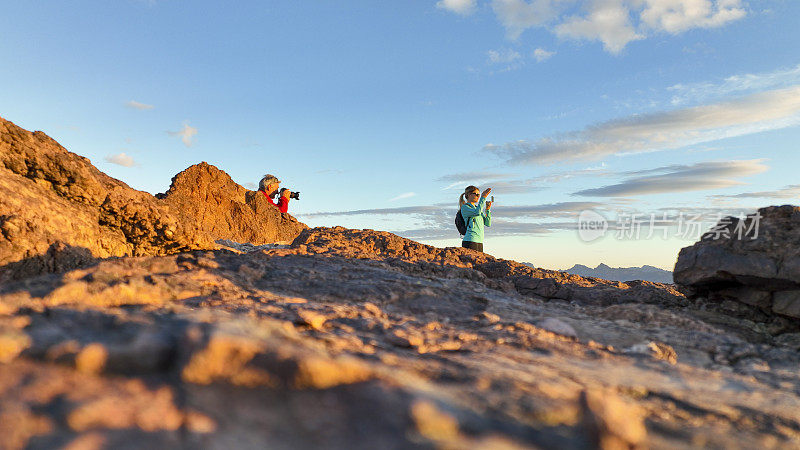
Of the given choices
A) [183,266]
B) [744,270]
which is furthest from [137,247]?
[744,270]

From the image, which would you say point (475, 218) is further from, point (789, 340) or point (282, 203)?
point (282, 203)

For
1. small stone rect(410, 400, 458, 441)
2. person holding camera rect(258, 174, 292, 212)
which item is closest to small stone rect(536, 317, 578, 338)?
small stone rect(410, 400, 458, 441)

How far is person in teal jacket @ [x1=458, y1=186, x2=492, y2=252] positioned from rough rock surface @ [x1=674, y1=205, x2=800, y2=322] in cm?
387

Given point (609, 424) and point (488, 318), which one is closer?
point (609, 424)

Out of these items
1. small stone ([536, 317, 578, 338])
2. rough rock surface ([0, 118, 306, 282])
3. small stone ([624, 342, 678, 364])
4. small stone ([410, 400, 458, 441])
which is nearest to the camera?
small stone ([410, 400, 458, 441])

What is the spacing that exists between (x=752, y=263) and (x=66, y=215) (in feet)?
17.4

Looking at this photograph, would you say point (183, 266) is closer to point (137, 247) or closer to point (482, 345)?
point (137, 247)

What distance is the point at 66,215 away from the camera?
322cm

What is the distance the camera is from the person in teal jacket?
307 inches

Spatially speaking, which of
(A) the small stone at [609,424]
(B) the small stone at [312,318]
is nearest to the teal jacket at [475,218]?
(B) the small stone at [312,318]

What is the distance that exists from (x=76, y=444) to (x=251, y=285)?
193 centimetres

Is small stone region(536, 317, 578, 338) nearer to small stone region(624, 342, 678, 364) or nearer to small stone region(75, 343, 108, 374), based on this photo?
small stone region(624, 342, 678, 364)

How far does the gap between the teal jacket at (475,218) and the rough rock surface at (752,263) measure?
153 inches

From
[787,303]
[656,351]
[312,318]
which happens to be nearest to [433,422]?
[312,318]
